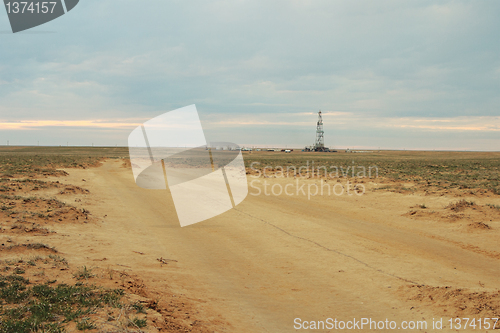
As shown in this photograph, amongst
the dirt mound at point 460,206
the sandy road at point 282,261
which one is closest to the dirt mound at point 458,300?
the sandy road at point 282,261

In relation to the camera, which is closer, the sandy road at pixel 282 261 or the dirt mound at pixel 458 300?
the dirt mound at pixel 458 300

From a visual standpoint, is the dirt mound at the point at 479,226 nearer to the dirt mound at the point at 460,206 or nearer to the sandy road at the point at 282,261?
the sandy road at the point at 282,261

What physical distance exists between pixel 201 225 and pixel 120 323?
8053mm

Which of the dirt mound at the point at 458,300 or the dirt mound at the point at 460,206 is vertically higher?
the dirt mound at the point at 460,206

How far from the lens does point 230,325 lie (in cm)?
505

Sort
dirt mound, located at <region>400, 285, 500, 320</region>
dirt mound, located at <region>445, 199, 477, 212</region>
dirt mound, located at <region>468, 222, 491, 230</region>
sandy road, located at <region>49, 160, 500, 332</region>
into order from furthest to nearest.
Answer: dirt mound, located at <region>445, 199, 477, 212</region> < dirt mound, located at <region>468, 222, 491, 230</region> < sandy road, located at <region>49, 160, 500, 332</region> < dirt mound, located at <region>400, 285, 500, 320</region>

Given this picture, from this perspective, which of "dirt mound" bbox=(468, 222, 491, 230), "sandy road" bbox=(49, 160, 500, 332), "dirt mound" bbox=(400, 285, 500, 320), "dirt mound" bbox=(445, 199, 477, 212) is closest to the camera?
"dirt mound" bbox=(400, 285, 500, 320)

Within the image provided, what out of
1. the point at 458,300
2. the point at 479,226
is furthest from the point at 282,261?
the point at 479,226

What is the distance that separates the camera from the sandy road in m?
5.74

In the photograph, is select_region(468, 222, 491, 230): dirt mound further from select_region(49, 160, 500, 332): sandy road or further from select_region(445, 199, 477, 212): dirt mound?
select_region(445, 199, 477, 212): dirt mound

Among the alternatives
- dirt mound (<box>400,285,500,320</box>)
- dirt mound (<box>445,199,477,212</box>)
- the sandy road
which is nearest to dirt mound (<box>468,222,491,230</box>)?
the sandy road

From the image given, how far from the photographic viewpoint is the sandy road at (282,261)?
574 cm

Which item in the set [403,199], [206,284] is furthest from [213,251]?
[403,199]

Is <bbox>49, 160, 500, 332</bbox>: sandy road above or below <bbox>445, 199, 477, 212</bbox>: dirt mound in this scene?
below
